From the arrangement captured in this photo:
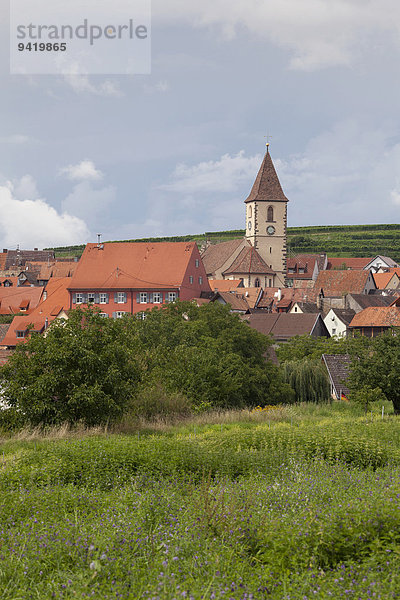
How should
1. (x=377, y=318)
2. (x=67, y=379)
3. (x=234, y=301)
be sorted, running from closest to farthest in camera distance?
1. (x=67, y=379)
2. (x=377, y=318)
3. (x=234, y=301)

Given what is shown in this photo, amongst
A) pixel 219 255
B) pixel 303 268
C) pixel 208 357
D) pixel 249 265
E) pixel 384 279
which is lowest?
pixel 208 357

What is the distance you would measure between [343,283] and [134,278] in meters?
47.9

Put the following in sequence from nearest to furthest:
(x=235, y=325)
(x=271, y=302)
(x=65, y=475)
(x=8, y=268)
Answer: (x=65, y=475)
(x=235, y=325)
(x=271, y=302)
(x=8, y=268)

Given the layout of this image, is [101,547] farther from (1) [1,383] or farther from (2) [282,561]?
(1) [1,383]

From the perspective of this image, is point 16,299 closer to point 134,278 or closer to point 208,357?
point 134,278

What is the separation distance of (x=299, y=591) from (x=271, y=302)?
9885 centimetres

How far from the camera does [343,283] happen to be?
4414 inches

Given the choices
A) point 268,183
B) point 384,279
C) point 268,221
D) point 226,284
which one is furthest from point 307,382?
point 384,279

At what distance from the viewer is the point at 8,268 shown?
151 metres

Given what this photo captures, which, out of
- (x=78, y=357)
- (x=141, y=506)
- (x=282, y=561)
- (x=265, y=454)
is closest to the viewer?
(x=282, y=561)

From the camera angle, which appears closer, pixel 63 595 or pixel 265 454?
pixel 63 595

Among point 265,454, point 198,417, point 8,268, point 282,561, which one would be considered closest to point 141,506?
point 282,561

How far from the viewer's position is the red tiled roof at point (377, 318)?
78188mm

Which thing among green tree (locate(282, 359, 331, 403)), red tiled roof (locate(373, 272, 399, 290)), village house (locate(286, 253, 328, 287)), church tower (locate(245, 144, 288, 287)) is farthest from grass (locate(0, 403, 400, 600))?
village house (locate(286, 253, 328, 287))
